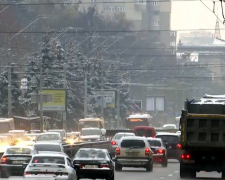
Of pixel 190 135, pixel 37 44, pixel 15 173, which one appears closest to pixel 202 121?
pixel 190 135

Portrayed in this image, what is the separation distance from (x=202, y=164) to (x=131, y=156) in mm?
6213

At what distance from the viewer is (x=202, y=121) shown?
3450cm

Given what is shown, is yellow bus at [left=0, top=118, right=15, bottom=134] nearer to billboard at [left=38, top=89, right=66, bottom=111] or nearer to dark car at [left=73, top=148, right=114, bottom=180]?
billboard at [left=38, top=89, right=66, bottom=111]

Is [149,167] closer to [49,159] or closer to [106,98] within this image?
[49,159]

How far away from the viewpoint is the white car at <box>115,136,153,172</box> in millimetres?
40719

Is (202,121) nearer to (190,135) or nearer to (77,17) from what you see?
(190,135)

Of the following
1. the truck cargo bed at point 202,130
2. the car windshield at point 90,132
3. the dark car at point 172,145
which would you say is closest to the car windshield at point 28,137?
the car windshield at point 90,132

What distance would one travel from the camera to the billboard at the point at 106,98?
114500mm

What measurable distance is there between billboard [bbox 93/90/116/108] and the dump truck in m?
77.4

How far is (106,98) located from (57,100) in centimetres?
2216

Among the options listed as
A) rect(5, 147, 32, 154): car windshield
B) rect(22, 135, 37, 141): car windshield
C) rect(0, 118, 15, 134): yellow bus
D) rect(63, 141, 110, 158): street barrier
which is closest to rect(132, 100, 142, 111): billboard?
rect(0, 118, 15, 134): yellow bus

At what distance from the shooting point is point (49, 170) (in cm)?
2688

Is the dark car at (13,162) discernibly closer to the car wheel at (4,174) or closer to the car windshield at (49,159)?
the car wheel at (4,174)

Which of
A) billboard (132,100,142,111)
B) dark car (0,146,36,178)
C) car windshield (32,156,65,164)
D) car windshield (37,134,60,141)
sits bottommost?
billboard (132,100,142,111)
